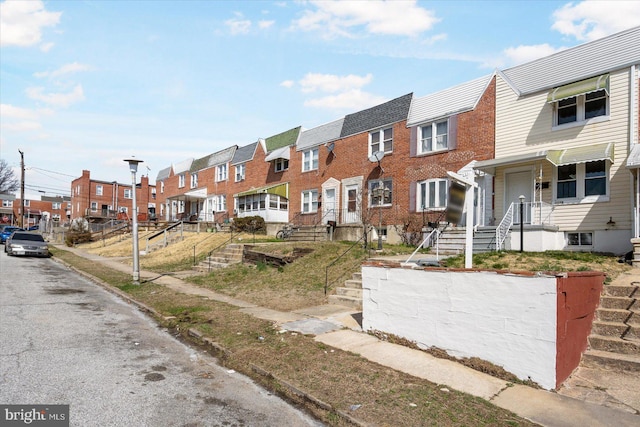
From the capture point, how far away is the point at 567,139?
1580cm

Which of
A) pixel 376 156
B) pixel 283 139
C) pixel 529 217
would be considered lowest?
pixel 529 217

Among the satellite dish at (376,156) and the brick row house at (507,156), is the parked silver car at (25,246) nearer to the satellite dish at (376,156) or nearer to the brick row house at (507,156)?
the brick row house at (507,156)

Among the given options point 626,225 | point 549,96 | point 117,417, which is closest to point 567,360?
point 117,417

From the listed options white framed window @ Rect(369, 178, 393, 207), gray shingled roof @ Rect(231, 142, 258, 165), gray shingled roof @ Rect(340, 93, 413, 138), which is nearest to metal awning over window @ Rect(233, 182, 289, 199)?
gray shingled roof @ Rect(231, 142, 258, 165)

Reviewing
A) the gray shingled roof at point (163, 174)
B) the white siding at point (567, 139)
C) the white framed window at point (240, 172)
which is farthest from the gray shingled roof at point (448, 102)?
the gray shingled roof at point (163, 174)

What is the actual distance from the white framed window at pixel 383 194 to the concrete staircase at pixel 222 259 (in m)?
7.82

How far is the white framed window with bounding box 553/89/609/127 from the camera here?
49.5 ft

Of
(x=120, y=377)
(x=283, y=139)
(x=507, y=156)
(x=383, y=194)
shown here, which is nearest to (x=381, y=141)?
(x=383, y=194)

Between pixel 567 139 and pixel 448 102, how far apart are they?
6202 millimetres

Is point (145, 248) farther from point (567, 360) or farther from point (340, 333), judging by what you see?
point (567, 360)

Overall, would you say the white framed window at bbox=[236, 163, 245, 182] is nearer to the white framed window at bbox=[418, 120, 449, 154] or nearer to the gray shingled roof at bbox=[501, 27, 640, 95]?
the white framed window at bbox=[418, 120, 449, 154]

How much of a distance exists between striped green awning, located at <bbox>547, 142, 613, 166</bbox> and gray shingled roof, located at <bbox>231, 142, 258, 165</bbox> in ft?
82.6

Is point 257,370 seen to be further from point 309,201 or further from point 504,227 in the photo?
point 309,201

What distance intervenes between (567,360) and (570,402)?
832 mm
